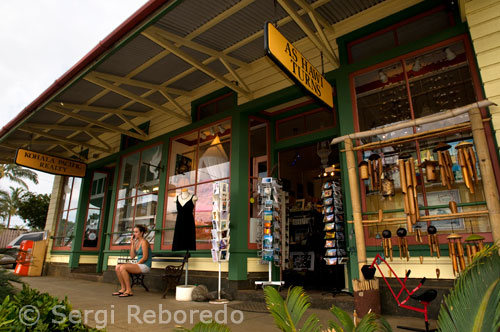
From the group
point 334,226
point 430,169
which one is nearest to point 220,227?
point 334,226

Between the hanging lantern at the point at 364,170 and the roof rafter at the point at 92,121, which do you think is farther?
the roof rafter at the point at 92,121

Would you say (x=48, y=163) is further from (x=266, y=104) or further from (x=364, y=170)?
(x=364, y=170)

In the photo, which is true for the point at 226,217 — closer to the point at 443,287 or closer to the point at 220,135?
the point at 220,135

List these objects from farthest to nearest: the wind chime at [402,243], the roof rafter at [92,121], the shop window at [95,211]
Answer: the shop window at [95,211]
the roof rafter at [92,121]
the wind chime at [402,243]

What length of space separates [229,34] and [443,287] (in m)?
4.69

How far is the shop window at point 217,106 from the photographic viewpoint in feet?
22.1

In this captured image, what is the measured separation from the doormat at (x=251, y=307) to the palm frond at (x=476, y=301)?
308 centimetres

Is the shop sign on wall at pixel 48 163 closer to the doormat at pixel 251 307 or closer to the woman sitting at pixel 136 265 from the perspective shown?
the woman sitting at pixel 136 265

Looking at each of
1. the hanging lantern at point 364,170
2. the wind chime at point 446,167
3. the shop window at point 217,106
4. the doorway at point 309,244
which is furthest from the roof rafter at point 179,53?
the wind chime at point 446,167

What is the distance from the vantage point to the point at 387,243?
395 centimetres

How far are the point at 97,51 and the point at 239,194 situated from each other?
324 cm

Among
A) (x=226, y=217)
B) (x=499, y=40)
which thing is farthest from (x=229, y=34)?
(x=499, y=40)

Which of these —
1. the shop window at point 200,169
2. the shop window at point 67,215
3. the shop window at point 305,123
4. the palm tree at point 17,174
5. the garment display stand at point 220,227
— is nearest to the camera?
the garment display stand at point 220,227

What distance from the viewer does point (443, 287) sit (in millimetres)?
3643
